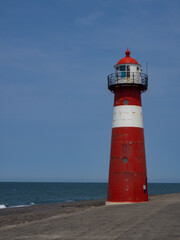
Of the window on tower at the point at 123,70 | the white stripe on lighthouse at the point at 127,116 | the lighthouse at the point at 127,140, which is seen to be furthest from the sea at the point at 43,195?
the window on tower at the point at 123,70

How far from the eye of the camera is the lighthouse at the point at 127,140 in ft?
75.8

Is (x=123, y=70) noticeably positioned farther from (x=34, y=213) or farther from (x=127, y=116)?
(x=34, y=213)

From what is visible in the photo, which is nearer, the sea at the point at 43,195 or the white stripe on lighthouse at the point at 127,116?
the white stripe on lighthouse at the point at 127,116

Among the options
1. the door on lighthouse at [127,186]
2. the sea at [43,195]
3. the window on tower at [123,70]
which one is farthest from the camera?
the sea at [43,195]

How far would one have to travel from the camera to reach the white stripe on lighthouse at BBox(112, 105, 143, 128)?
76.6 ft

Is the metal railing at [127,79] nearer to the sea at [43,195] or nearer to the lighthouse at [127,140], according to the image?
the lighthouse at [127,140]

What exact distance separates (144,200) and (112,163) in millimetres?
3216

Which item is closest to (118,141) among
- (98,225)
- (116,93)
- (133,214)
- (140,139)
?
(140,139)

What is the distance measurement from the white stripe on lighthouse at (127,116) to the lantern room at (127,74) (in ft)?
5.16

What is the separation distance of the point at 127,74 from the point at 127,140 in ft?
14.3

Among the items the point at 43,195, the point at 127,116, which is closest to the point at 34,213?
the point at 127,116

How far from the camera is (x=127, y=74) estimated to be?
23.8 meters

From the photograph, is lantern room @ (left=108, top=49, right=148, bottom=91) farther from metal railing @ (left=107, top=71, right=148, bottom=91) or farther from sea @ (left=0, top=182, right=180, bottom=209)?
sea @ (left=0, top=182, right=180, bottom=209)

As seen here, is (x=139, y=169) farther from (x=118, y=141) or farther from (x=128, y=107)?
(x=128, y=107)
